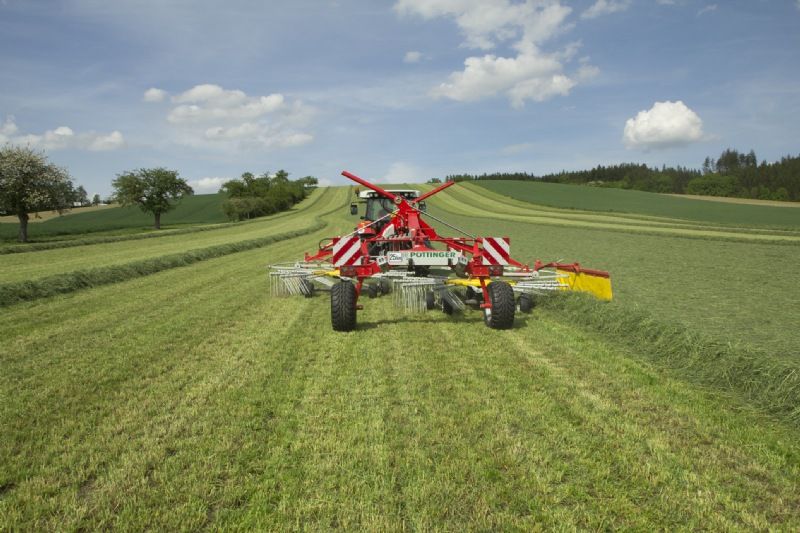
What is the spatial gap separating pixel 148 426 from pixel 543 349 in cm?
444

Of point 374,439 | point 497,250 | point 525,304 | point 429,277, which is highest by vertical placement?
point 497,250

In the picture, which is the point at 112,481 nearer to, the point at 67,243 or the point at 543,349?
the point at 543,349

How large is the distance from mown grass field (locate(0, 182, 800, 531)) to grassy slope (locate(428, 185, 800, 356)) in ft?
1.24

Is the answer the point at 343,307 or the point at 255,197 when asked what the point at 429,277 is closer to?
the point at 343,307

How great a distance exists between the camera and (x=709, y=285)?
9.11m

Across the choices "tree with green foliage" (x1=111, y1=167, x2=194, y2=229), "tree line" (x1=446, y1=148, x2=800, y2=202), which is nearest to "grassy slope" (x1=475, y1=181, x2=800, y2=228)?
"tree line" (x1=446, y1=148, x2=800, y2=202)

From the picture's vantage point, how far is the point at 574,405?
418 centimetres

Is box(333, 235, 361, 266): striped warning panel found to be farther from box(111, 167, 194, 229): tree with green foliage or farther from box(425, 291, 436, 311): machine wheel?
box(111, 167, 194, 229): tree with green foliage

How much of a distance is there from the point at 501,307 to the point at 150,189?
5137cm

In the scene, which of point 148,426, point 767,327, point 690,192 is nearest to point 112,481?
point 148,426

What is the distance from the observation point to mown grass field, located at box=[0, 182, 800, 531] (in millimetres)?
2748

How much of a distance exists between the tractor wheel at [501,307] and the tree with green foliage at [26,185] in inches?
1445

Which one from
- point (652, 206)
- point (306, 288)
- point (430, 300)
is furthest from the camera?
point (652, 206)

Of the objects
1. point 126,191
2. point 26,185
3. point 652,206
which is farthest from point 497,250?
point 652,206
